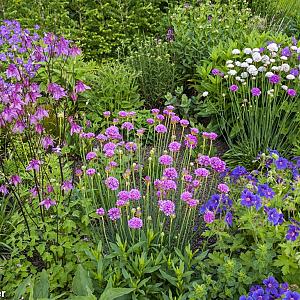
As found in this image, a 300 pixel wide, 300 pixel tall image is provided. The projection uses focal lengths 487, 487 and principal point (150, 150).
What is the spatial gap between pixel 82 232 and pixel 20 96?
922 millimetres

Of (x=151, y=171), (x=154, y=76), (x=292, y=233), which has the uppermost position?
(x=292, y=233)

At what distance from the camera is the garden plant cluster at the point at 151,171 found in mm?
2510

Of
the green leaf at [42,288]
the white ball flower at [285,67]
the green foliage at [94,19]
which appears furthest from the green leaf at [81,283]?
the green foliage at [94,19]

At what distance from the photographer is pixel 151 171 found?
12.0 ft

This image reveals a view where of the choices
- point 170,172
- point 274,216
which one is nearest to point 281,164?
point 274,216

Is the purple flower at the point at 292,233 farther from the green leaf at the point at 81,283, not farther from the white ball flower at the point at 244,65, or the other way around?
the white ball flower at the point at 244,65

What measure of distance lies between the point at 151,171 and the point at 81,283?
4.47 ft

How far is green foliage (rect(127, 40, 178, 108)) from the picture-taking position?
4.85m

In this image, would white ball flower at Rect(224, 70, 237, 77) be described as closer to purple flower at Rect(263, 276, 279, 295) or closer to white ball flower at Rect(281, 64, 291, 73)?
white ball flower at Rect(281, 64, 291, 73)

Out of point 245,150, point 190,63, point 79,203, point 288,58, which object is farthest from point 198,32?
point 79,203

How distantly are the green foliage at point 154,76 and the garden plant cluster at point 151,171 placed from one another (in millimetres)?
15

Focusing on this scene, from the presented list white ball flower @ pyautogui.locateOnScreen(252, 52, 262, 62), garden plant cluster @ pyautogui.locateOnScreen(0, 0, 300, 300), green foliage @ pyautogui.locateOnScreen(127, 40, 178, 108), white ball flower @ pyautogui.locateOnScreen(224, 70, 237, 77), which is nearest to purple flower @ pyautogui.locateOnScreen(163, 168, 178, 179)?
garden plant cluster @ pyautogui.locateOnScreen(0, 0, 300, 300)

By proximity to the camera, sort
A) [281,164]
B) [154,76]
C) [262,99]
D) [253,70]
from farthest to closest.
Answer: [154,76], [262,99], [253,70], [281,164]

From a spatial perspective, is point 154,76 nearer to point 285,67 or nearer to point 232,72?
point 232,72
